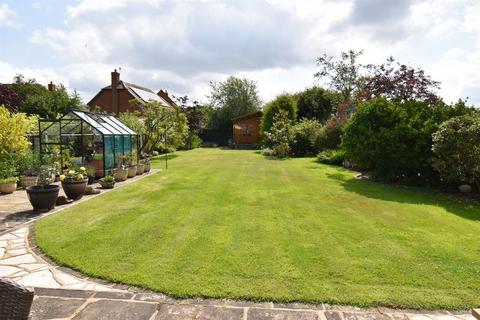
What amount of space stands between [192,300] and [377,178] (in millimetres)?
10936

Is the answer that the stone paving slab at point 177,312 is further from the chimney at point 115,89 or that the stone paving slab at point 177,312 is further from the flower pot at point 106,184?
the chimney at point 115,89

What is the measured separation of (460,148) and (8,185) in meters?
13.6

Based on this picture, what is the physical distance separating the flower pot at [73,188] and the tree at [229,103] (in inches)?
1277

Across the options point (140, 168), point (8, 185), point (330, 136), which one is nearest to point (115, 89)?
point (140, 168)

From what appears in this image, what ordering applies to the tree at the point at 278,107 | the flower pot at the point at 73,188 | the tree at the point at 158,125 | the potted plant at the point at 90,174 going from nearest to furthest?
the flower pot at the point at 73,188, the potted plant at the point at 90,174, the tree at the point at 158,125, the tree at the point at 278,107

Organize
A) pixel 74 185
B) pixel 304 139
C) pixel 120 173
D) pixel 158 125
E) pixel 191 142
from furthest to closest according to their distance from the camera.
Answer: pixel 191 142
pixel 304 139
pixel 158 125
pixel 120 173
pixel 74 185

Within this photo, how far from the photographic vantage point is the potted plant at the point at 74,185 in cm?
912

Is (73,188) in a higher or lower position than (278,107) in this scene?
lower

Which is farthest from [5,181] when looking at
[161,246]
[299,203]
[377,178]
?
[377,178]

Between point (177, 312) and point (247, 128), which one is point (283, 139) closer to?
point (247, 128)

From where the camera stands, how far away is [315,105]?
32.7m

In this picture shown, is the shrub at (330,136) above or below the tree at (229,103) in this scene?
below

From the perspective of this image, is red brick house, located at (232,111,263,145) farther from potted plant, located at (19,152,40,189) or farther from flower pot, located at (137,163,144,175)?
potted plant, located at (19,152,40,189)

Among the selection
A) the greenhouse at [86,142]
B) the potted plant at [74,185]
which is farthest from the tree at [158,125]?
the potted plant at [74,185]
